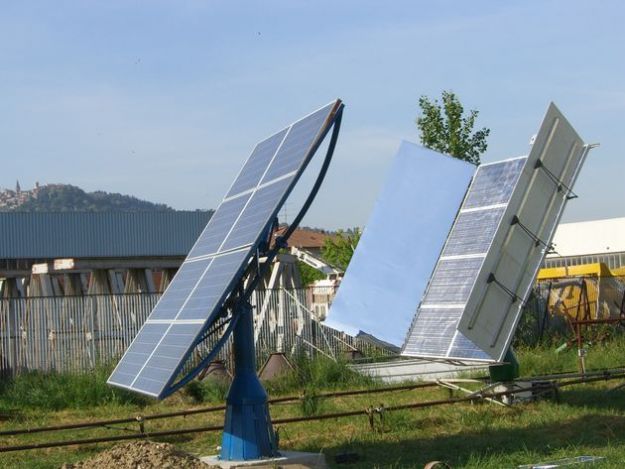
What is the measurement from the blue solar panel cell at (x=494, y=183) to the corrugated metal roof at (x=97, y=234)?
3562 centimetres

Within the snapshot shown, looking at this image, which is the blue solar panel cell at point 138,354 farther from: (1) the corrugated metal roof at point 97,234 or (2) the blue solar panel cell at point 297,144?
(1) the corrugated metal roof at point 97,234

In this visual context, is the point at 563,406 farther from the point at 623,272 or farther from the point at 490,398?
the point at 623,272

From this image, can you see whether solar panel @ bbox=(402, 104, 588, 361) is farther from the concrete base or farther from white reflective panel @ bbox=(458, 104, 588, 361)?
the concrete base

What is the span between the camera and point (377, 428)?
1409cm

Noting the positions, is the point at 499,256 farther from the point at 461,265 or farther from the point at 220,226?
the point at 220,226

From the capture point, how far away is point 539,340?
25172 millimetres

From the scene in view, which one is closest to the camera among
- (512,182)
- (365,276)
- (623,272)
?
(512,182)

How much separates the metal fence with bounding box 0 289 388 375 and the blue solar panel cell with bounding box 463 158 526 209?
7.99 meters

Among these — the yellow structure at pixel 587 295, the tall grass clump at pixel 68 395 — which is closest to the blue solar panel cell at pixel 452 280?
the tall grass clump at pixel 68 395

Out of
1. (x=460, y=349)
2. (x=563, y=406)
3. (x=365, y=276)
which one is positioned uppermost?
(x=365, y=276)

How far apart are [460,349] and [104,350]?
11921 millimetres

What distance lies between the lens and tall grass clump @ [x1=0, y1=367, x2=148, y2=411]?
61.5 feet

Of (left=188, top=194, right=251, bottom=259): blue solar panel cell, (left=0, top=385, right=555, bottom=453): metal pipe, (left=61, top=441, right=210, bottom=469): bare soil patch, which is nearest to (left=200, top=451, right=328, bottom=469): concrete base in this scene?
(left=61, top=441, right=210, bottom=469): bare soil patch

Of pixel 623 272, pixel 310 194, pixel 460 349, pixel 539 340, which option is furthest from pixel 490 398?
pixel 623 272
